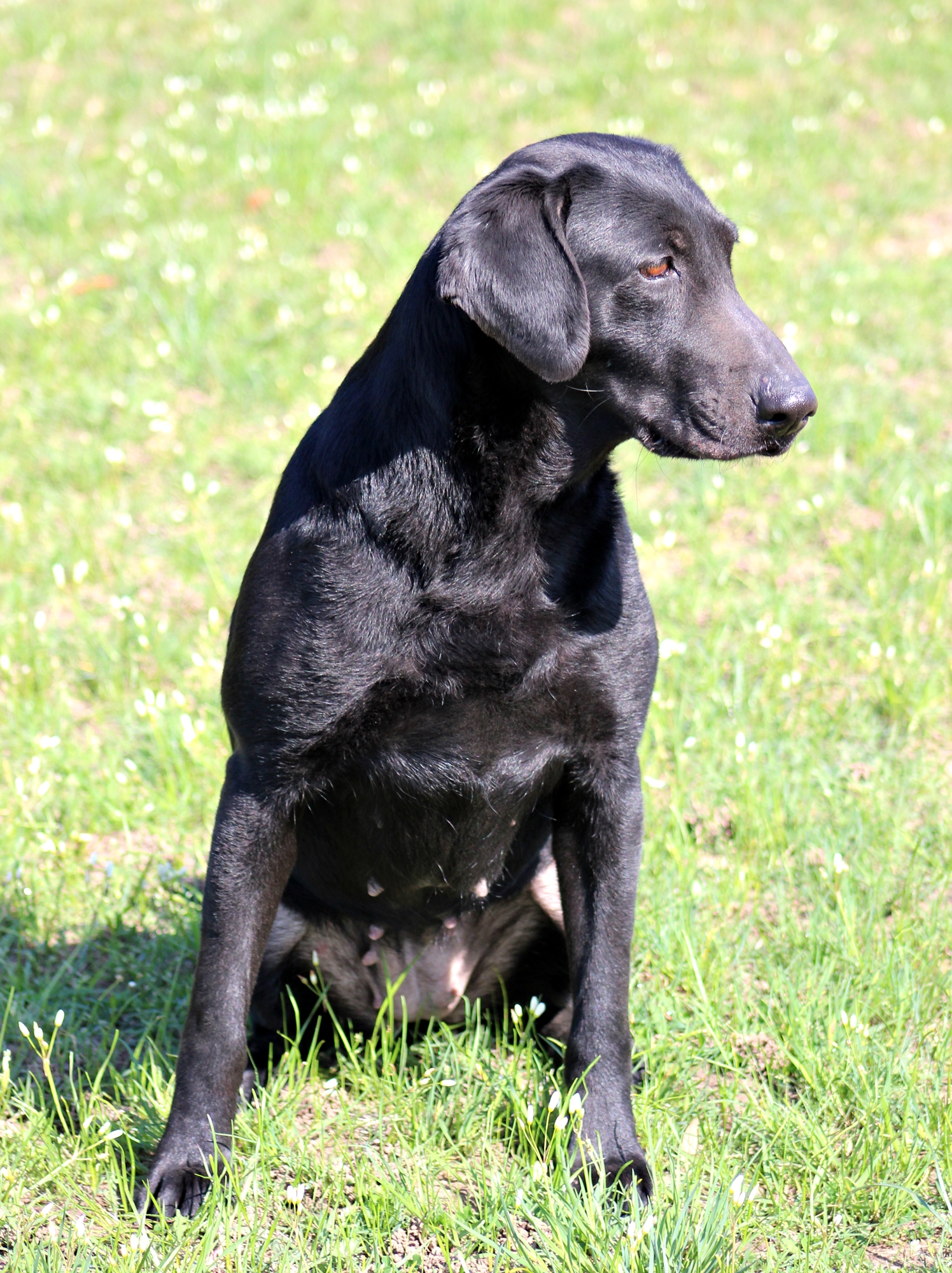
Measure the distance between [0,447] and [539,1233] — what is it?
4.53 metres

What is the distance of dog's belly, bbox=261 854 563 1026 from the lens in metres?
2.89

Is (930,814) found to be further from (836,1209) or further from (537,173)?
(537,173)

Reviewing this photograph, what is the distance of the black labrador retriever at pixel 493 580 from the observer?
2434 millimetres

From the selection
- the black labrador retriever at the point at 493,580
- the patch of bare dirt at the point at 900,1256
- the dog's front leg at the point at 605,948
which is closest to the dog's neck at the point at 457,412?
the black labrador retriever at the point at 493,580

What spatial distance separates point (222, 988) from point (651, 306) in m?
1.62

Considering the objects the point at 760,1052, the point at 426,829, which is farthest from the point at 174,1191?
the point at 760,1052

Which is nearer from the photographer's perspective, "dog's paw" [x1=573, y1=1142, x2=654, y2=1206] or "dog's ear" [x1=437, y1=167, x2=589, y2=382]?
"dog's ear" [x1=437, y1=167, x2=589, y2=382]

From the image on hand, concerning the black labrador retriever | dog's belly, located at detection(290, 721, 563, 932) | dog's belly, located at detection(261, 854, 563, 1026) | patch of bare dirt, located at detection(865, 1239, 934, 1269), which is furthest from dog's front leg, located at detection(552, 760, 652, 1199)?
patch of bare dirt, located at detection(865, 1239, 934, 1269)

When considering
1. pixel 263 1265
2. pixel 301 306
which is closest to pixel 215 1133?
pixel 263 1265

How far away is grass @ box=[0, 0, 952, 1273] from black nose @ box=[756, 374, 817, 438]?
1282 millimetres

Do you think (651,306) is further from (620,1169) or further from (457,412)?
(620,1169)

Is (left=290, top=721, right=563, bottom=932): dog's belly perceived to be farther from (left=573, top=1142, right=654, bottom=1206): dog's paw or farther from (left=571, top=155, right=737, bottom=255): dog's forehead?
(left=571, top=155, right=737, bottom=255): dog's forehead

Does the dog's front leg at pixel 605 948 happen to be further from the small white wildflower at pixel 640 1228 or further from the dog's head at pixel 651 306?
the dog's head at pixel 651 306

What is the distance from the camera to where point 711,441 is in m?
2.48
